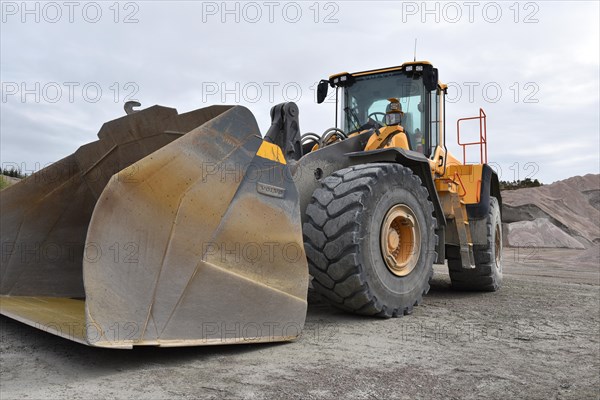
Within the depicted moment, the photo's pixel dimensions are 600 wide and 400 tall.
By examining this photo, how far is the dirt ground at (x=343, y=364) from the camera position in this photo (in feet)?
8.28

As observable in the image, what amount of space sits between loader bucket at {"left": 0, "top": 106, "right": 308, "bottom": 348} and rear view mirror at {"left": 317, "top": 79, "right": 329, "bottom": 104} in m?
3.09

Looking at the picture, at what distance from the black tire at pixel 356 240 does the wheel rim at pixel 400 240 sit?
0.05m

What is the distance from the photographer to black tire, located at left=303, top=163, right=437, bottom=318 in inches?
151

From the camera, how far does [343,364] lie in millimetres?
2980

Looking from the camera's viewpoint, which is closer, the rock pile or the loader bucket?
the loader bucket

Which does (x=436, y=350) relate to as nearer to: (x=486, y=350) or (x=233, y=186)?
(x=486, y=350)

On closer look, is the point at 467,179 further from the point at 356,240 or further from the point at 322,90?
the point at 356,240

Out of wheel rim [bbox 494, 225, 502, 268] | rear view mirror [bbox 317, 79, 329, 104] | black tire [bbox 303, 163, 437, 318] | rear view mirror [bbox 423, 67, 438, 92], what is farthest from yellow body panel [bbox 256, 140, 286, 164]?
wheel rim [bbox 494, 225, 502, 268]

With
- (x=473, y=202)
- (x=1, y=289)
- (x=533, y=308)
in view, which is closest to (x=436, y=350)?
(x=533, y=308)

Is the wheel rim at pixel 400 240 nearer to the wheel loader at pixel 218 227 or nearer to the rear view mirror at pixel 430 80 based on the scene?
the wheel loader at pixel 218 227

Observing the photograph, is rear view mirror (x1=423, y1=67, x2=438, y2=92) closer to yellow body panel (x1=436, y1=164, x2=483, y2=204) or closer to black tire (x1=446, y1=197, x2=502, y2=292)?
yellow body panel (x1=436, y1=164, x2=483, y2=204)

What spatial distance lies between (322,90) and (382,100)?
2.56 feet

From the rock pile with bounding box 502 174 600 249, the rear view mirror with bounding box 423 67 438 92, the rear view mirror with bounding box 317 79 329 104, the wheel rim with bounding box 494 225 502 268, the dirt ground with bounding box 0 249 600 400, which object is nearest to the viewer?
the dirt ground with bounding box 0 249 600 400

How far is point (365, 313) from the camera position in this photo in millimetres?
4129
